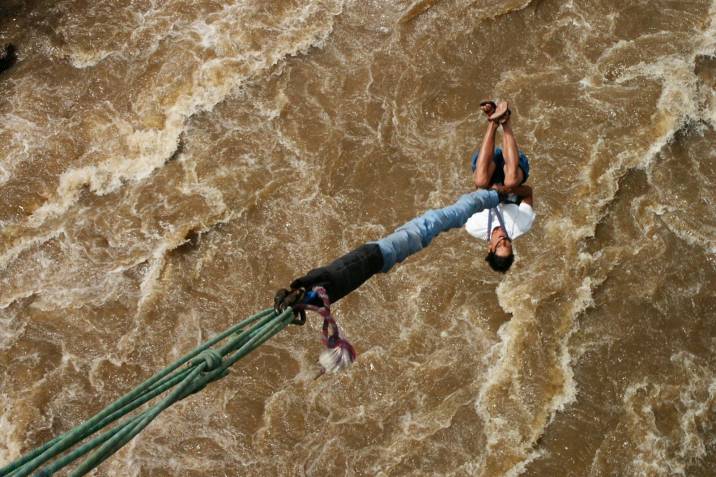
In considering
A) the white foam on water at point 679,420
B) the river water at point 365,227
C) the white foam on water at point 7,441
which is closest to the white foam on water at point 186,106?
the river water at point 365,227

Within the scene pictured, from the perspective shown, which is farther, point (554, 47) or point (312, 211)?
point (554, 47)

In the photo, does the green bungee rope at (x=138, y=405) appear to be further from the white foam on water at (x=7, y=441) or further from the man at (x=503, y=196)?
the white foam on water at (x=7, y=441)

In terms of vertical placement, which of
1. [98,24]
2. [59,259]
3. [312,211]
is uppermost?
[98,24]

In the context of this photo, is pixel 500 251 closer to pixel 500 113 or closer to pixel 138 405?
pixel 500 113

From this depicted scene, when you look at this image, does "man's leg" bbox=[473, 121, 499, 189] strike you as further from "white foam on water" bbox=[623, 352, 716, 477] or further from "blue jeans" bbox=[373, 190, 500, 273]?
"white foam on water" bbox=[623, 352, 716, 477]

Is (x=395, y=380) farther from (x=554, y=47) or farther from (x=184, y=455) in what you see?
(x=554, y=47)

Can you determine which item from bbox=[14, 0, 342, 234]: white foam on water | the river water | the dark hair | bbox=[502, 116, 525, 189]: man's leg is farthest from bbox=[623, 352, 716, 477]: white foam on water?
bbox=[14, 0, 342, 234]: white foam on water

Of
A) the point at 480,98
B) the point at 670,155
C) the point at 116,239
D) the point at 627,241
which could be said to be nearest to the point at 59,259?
the point at 116,239
